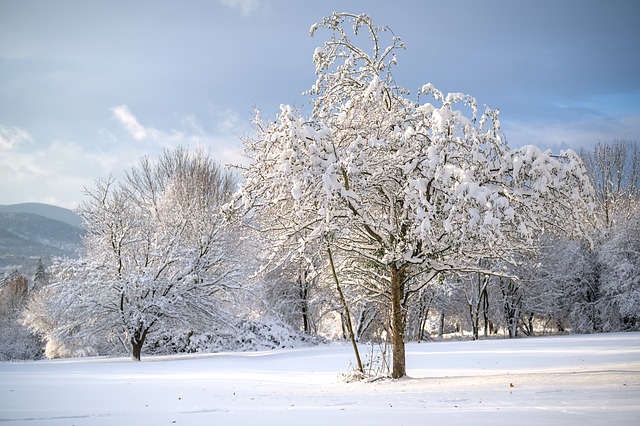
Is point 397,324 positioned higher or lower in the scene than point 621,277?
lower

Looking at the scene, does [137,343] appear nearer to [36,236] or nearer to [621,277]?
[621,277]

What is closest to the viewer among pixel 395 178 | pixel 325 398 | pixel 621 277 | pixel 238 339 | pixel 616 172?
pixel 325 398

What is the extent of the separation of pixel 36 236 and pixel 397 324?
472 ft

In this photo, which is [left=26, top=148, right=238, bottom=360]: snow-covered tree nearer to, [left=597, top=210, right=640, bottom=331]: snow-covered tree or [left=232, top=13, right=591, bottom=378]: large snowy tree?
[left=232, top=13, right=591, bottom=378]: large snowy tree

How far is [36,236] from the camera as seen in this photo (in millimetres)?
130250

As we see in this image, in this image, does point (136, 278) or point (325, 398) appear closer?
point (325, 398)

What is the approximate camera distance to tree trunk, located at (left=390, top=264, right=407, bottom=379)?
1009 centimetres

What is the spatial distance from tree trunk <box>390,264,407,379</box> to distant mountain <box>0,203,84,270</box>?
115 m

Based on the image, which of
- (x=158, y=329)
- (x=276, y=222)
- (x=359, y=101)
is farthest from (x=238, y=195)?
(x=158, y=329)

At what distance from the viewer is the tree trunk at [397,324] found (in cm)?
1009

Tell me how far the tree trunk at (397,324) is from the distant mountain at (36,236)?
377ft

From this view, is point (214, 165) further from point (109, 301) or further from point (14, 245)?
point (14, 245)

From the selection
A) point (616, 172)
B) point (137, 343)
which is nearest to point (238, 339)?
point (137, 343)

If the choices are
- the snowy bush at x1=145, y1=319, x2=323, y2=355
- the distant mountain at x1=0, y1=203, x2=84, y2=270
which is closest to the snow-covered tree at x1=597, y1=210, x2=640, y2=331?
the snowy bush at x1=145, y1=319, x2=323, y2=355
